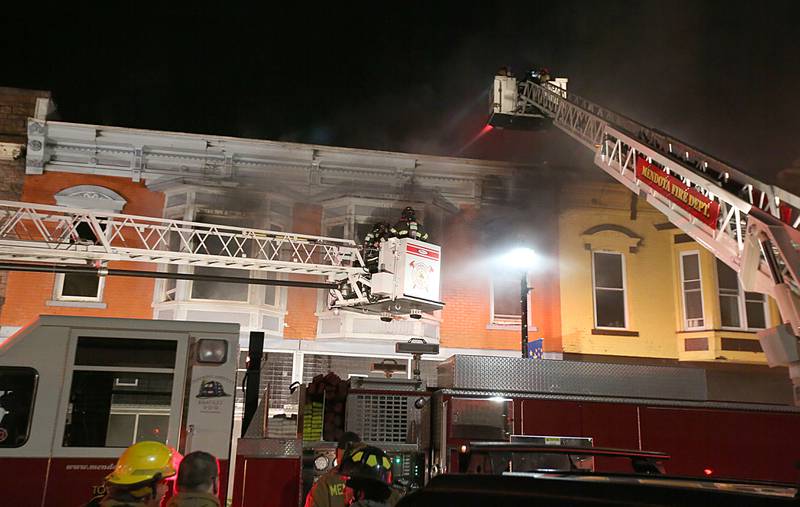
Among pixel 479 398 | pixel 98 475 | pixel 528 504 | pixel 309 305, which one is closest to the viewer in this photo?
pixel 528 504

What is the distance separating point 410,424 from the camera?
23.9 ft

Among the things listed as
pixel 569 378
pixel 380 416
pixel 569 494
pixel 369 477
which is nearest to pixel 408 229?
pixel 569 378

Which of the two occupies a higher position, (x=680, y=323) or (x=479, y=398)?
(x=680, y=323)

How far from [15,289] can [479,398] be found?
10.2 meters

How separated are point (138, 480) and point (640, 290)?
13.2 metres

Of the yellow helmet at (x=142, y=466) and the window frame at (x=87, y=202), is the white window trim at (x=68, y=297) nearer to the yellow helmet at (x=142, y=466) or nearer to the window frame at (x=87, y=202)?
the window frame at (x=87, y=202)

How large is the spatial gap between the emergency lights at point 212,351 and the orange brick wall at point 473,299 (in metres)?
8.42

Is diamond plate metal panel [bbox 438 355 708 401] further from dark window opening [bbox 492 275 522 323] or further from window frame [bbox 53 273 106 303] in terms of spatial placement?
window frame [bbox 53 273 106 303]

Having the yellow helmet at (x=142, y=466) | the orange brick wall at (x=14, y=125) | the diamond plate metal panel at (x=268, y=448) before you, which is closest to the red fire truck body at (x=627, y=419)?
the diamond plate metal panel at (x=268, y=448)

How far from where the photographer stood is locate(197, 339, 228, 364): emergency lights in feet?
20.9

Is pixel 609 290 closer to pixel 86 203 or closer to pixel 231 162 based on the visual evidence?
pixel 231 162

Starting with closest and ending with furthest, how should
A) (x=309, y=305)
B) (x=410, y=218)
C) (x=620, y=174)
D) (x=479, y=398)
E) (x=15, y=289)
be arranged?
1. (x=479, y=398)
2. (x=620, y=174)
3. (x=410, y=218)
4. (x=15, y=289)
5. (x=309, y=305)

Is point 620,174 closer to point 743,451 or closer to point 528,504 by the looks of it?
point 743,451

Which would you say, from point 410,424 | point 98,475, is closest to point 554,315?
point 410,424
